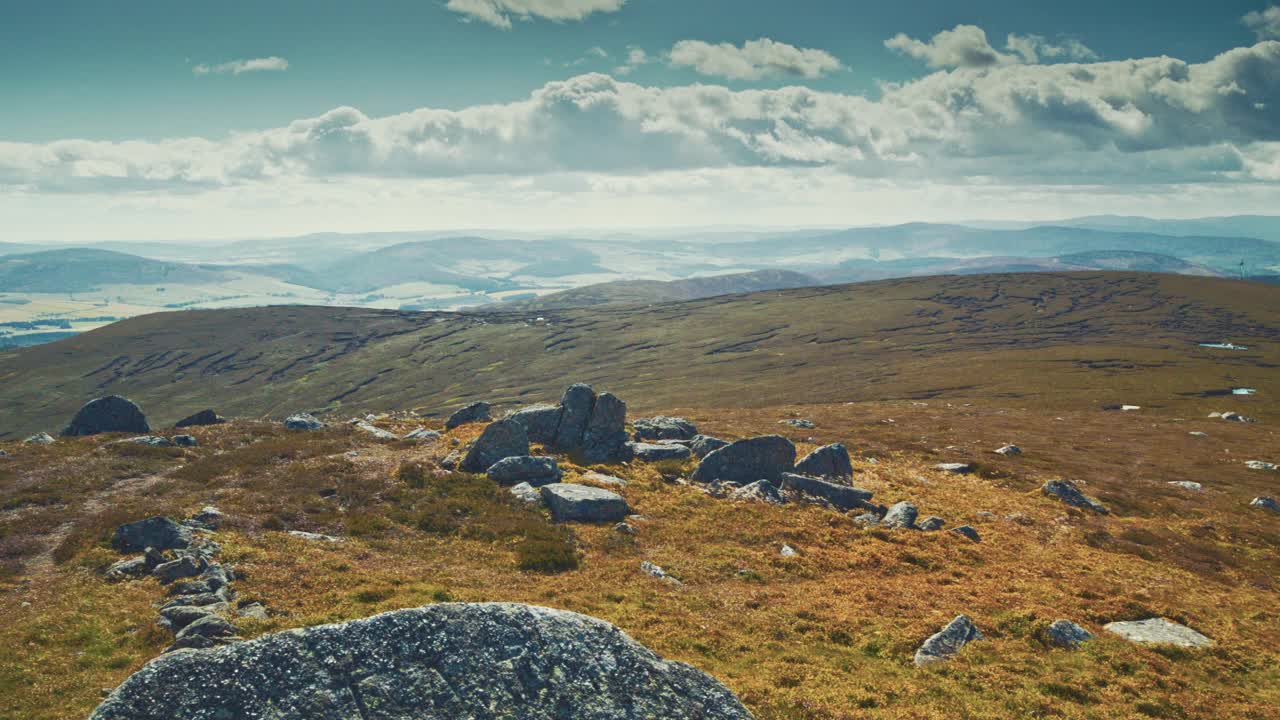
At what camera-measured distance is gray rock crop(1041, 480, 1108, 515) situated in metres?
44.7

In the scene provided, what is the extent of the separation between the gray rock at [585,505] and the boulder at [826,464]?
51.4ft

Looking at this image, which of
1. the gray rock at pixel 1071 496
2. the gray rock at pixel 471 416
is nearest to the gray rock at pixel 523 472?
the gray rock at pixel 471 416

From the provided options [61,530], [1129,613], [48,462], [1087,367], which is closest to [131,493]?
[61,530]

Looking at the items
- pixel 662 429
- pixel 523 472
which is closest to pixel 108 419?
pixel 523 472

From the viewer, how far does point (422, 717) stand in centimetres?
880

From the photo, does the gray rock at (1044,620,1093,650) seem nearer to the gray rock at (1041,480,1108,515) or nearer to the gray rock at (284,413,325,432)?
the gray rock at (1041,480,1108,515)

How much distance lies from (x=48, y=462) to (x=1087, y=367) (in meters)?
209

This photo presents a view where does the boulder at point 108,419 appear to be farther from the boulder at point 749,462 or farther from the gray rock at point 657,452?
the boulder at point 749,462

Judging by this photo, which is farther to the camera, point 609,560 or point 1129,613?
point 609,560

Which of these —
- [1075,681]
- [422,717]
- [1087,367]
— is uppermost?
[422,717]

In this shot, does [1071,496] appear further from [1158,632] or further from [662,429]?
[662,429]

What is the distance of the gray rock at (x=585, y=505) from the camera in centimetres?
3438

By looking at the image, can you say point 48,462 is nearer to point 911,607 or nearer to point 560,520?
point 560,520

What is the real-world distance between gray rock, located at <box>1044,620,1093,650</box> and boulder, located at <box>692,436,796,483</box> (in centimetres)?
2198
